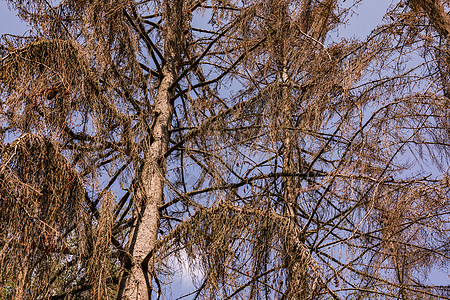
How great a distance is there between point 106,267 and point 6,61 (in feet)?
5.71

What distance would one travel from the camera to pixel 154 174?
14.2 feet

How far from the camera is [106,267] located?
335 cm

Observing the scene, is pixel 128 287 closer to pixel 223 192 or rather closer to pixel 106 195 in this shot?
pixel 106 195

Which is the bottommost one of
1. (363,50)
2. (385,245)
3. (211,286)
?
(211,286)

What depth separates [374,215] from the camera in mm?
3715

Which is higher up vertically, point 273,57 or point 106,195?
point 273,57

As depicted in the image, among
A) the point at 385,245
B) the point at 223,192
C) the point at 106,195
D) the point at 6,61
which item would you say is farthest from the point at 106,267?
the point at 385,245

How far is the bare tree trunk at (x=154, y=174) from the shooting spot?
3660 mm

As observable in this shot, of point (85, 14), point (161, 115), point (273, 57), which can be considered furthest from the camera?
point (161, 115)

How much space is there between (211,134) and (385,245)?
70.3 inches

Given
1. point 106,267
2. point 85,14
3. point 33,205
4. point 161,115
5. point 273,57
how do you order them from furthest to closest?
point 161,115 → point 273,57 → point 85,14 → point 106,267 → point 33,205

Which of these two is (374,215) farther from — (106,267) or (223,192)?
(106,267)

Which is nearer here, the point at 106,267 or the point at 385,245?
the point at 385,245

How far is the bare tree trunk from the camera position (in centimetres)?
366
